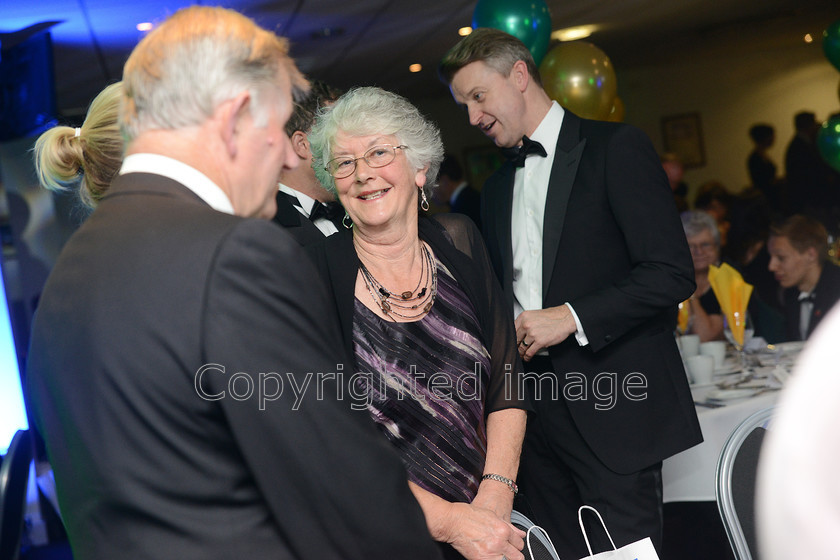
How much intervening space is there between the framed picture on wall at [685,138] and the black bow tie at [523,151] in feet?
29.8

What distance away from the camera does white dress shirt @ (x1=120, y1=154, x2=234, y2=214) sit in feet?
3.04

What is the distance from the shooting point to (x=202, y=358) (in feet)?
2.75

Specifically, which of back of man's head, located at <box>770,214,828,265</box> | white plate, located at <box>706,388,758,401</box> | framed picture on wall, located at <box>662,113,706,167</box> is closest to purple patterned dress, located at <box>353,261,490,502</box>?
white plate, located at <box>706,388,758,401</box>

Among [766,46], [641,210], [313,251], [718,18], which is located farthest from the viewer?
[766,46]

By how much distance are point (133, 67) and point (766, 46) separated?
1081 centimetres

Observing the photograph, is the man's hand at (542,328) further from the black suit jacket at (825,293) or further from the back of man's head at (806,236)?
the back of man's head at (806,236)

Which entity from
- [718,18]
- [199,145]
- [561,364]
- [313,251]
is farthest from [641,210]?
[718,18]

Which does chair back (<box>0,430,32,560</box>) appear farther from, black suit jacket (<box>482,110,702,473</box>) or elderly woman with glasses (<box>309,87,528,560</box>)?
black suit jacket (<box>482,110,702,473</box>)

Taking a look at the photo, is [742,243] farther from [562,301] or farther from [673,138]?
[673,138]

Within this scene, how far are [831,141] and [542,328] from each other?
13.4ft

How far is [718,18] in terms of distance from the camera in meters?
8.14

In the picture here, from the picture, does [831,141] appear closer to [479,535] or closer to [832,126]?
[832,126]

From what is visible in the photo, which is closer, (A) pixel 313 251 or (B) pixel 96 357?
(B) pixel 96 357

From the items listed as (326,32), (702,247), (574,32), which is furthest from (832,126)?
(326,32)
